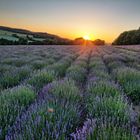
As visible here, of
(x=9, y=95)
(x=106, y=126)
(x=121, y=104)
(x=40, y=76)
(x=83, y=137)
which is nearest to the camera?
(x=83, y=137)

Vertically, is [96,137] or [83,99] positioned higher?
[96,137]

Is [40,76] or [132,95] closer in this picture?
[132,95]

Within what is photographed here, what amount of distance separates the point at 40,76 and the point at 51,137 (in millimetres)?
4235

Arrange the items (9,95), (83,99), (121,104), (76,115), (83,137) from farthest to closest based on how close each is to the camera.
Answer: (83,99) → (9,95) → (121,104) → (76,115) → (83,137)

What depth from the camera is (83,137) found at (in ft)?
7.62

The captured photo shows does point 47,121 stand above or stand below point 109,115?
above

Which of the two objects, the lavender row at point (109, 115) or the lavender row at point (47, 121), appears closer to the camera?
the lavender row at point (109, 115)

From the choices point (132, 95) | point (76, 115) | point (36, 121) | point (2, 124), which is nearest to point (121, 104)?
point (76, 115)

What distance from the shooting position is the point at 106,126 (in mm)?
2564

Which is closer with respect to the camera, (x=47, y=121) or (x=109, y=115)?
(x=47, y=121)

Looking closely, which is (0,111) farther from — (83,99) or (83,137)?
(83,99)

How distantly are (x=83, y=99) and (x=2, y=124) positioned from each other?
6.69 feet

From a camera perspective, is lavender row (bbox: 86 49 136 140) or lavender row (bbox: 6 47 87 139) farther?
lavender row (bbox: 6 47 87 139)

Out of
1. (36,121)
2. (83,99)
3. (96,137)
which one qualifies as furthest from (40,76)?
(96,137)
